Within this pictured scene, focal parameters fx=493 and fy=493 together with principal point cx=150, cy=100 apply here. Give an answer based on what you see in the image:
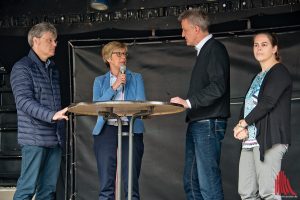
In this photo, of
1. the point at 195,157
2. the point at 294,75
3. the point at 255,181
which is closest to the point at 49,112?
the point at 195,157

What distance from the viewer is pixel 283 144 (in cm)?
294

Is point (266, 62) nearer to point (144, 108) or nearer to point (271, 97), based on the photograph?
point (271, 97)

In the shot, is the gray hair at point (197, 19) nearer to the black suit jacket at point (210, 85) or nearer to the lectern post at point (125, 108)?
the black suit jacket at point (210, 85)

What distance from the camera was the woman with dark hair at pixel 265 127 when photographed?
9.61 feet

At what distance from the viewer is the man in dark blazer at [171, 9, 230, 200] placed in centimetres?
323

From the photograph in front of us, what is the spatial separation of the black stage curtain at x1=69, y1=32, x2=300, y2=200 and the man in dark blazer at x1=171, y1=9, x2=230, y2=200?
1.06 meters

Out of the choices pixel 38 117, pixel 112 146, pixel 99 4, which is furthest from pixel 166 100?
pixel 38 117

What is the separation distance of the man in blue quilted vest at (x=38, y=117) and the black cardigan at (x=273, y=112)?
1318 millimetres

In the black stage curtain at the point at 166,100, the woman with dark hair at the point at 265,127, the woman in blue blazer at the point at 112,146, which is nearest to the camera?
the woman with dark hair at the point at 265,127

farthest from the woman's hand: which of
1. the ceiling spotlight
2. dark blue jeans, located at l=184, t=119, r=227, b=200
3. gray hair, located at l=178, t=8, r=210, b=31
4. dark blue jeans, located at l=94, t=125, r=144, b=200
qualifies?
the ceiling spotlight

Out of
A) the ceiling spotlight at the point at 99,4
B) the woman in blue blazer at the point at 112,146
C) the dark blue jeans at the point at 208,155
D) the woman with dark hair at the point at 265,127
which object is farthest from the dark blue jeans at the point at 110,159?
the ceiling spotlight at the point at 99,4

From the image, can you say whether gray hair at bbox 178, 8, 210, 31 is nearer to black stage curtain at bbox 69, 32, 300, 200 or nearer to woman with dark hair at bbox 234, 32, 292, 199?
woman with dark hair at bbox 234, 32, 292, 199

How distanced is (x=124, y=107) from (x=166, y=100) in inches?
77.2

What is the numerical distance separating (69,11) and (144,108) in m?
2.19
